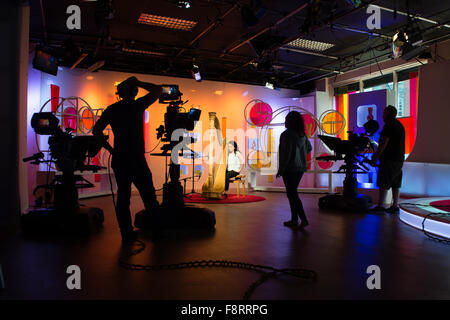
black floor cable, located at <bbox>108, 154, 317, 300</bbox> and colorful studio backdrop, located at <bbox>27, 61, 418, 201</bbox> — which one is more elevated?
colorful studio backdrop, located at <bbox>27, 61, 418, 201</bbox>

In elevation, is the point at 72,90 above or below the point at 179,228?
above

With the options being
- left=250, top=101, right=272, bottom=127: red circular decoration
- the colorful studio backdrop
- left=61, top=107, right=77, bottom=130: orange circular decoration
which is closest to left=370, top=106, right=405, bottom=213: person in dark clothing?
the colorful studio backdrop

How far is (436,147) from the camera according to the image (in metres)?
7.53

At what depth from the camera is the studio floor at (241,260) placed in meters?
2.29

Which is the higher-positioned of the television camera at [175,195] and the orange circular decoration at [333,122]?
the orange circular decoration at [333,122]

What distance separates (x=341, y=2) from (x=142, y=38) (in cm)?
487

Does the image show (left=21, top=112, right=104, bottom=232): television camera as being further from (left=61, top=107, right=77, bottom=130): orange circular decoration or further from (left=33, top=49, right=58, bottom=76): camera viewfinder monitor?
(left=61, top=107, right=77, bottom=130): orange circular decoration

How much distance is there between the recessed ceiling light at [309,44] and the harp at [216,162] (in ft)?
11.7

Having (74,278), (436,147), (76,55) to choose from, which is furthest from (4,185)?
(436,147)

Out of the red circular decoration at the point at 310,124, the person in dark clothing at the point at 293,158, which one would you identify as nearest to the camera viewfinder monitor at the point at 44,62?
the person in dark clothing at the point at 293,158

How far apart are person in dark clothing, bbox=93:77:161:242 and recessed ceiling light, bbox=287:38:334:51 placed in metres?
6.50

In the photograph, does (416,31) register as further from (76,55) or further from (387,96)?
(76,55)

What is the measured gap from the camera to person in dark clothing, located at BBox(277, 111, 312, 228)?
4.50m

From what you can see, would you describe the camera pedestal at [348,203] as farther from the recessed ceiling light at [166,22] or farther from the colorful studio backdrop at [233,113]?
the recessed ceiling light at [166,22]
